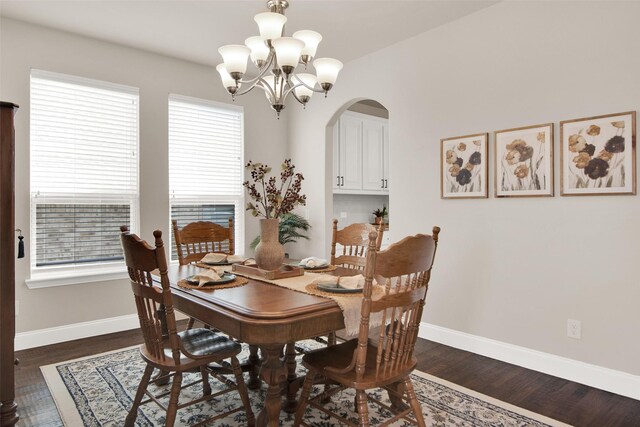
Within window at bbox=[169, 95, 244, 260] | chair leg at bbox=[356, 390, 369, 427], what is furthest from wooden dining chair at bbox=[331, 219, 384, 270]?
window at bbox=[169, 95, 244, 260]

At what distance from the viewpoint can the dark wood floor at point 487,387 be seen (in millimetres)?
2268

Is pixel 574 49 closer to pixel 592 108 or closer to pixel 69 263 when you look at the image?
pixel 592 108

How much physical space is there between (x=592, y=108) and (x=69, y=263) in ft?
14.4

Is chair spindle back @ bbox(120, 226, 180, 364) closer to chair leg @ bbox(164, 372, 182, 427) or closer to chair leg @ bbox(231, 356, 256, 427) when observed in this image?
chair leg @ bbox(164, 372, 182, 427)

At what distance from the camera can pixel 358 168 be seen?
5672 millimetres

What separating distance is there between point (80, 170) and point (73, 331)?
146 cm

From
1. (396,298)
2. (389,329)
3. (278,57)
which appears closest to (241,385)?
(389,329)

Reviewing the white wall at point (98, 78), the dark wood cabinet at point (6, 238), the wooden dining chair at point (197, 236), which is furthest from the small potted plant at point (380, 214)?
the dark wood cabinet at point (6, 238)

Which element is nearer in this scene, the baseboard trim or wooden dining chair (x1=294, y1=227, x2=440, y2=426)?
wooden dining chair (x1=294, y1=227, x2=440, y2=426)

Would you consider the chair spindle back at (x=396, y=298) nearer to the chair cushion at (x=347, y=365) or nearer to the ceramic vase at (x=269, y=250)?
the chair cushion at (x=347, y=365)

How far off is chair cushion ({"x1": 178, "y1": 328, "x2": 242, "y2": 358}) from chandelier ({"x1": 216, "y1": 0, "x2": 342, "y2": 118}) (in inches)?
57.0

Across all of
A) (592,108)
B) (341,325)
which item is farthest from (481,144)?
(341,325)

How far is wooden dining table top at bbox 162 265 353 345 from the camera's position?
1565mm

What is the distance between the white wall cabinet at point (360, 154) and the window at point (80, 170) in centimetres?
256
